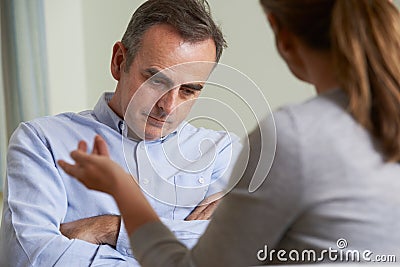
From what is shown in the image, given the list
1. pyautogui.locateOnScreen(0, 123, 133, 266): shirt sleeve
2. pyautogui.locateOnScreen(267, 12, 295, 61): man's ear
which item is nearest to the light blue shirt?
pyautogui.locateOnScreen(0, 123, 133, 266): shirt sleeve

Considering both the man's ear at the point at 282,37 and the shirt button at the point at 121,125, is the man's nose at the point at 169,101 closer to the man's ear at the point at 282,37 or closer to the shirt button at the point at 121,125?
the shirt button at the point at 121,125

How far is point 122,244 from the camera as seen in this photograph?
4.58 ft

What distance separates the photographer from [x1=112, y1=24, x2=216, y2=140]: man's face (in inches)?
60.5

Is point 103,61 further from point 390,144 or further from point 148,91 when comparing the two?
point 390,144

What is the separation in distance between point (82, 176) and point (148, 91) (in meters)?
0.77

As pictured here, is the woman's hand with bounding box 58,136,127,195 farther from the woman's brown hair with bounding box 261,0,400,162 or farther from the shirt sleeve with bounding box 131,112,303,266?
the woman's brown hair with bounding box 261,0,400,162

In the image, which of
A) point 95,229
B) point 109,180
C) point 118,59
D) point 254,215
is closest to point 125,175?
point 109,180

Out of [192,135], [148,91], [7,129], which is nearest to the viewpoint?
[148,91]

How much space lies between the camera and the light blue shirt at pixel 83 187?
1.37 metres

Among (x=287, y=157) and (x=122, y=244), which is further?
(x=122, y=244)

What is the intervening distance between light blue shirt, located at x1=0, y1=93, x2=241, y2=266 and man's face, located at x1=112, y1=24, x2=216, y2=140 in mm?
37

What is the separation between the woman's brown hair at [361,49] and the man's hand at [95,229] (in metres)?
0.74

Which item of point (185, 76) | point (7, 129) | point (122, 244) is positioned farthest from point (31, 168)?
point (7, 129)

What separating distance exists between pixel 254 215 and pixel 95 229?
28.3 inches
